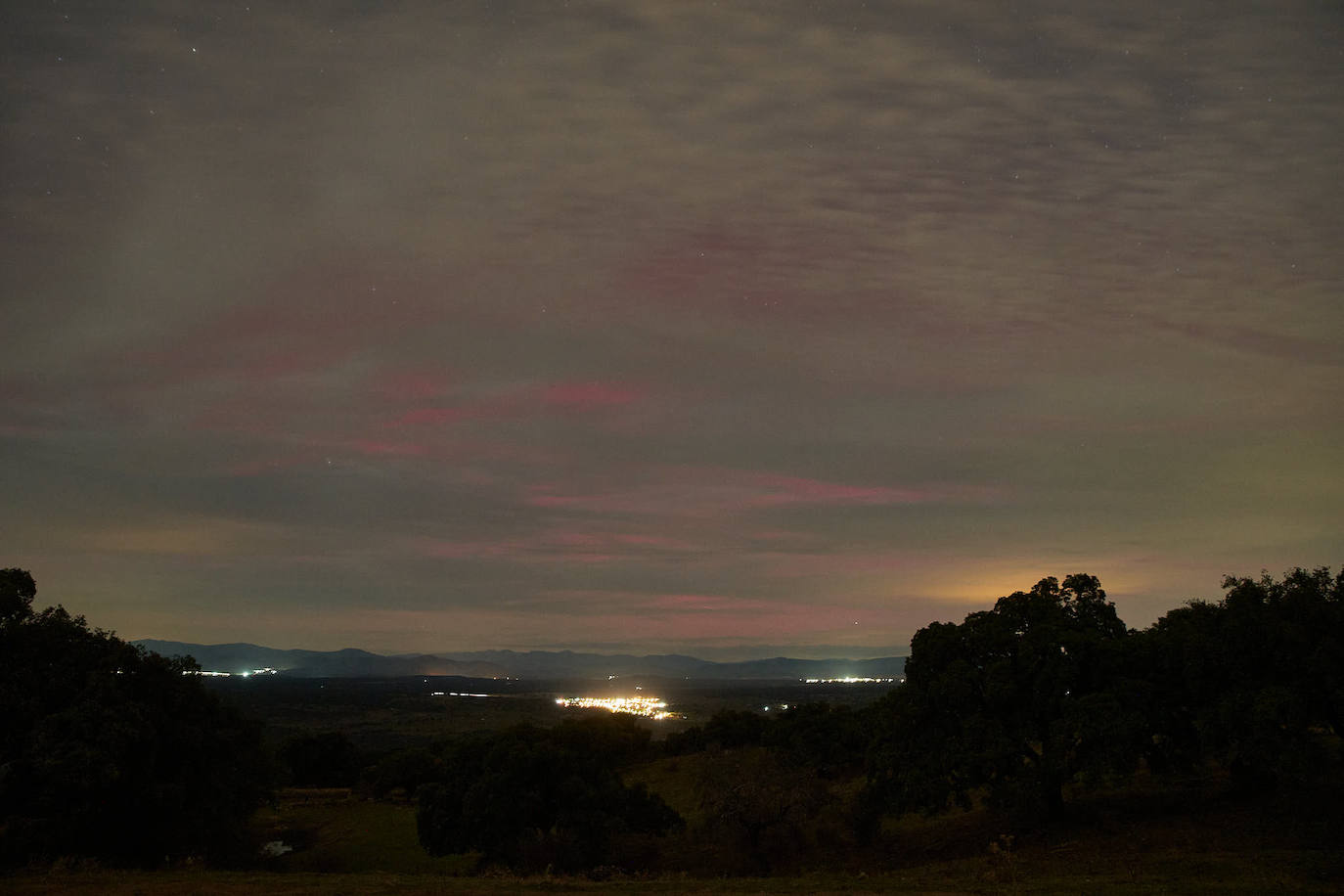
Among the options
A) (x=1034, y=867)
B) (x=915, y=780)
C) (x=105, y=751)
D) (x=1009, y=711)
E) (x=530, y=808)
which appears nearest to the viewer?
(x=105, y=751)

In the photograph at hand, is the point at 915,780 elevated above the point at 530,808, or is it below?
above

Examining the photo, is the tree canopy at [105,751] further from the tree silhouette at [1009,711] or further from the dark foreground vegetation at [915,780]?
the tree silhouette at [1009,711]

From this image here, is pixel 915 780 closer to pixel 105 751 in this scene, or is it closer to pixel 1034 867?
pixel 1034 867

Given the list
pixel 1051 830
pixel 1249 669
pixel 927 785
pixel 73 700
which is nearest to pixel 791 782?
pixel 927 785

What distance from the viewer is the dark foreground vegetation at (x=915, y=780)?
1033 inches

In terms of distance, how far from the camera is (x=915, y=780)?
110ft

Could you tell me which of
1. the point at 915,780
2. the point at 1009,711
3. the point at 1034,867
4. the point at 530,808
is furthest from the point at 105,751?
the point at 1009,711

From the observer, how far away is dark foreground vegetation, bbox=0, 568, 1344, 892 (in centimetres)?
2623

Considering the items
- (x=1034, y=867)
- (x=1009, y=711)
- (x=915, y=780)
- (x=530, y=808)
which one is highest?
(x=1009, y=711)

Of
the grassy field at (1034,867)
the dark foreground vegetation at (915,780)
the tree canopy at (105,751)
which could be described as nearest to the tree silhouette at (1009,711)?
the dark foreground vegetation at (915,780)

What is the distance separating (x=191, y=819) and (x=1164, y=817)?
34.1 m

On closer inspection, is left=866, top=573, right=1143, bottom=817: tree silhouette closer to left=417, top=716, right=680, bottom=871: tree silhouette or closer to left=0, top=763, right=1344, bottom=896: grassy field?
left=0, top=763, right=1344, bottom=896: grassy field

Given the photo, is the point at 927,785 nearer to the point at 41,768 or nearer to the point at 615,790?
the point at 615,790

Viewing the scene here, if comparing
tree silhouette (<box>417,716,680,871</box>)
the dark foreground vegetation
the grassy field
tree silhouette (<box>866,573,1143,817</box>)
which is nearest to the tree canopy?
the dark foreground vegetation
